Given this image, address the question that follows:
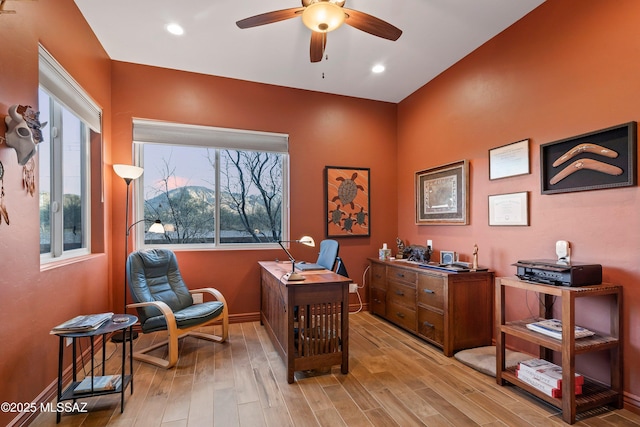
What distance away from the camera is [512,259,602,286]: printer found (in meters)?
2.01

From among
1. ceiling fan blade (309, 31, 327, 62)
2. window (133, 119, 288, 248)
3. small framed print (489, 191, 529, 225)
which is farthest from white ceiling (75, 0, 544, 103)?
small framed print (489, 191, 529, 225)

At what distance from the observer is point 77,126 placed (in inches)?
116

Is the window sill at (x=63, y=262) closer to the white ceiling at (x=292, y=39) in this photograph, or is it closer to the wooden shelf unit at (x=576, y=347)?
the white ceiling at (x=292, y=39)

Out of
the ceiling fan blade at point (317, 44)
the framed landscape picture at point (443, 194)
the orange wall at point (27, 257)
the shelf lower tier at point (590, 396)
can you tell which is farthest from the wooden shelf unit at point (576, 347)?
the orange wall at point (27, 257)

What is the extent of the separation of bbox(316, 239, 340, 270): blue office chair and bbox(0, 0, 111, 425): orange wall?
7.56 ft

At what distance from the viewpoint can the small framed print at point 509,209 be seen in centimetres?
272

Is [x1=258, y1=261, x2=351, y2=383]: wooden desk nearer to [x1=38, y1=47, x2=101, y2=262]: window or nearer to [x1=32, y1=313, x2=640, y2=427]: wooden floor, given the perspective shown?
[x1=32, y1=313, x2=640, y2=427]: wooden floor

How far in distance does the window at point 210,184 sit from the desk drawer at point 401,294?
5.25ft

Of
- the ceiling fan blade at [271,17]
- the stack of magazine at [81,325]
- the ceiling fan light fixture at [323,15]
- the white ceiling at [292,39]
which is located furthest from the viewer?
the white ceiling at [292,39]

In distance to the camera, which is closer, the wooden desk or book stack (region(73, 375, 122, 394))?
book stack (region(73, 375, 122, 394))

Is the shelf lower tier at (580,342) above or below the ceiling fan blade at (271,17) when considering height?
below

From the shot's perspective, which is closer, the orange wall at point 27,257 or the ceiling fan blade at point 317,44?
the orange wall at point 27,257

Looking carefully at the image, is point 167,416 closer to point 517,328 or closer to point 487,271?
point 517,328

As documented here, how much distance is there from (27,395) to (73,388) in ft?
0.75
